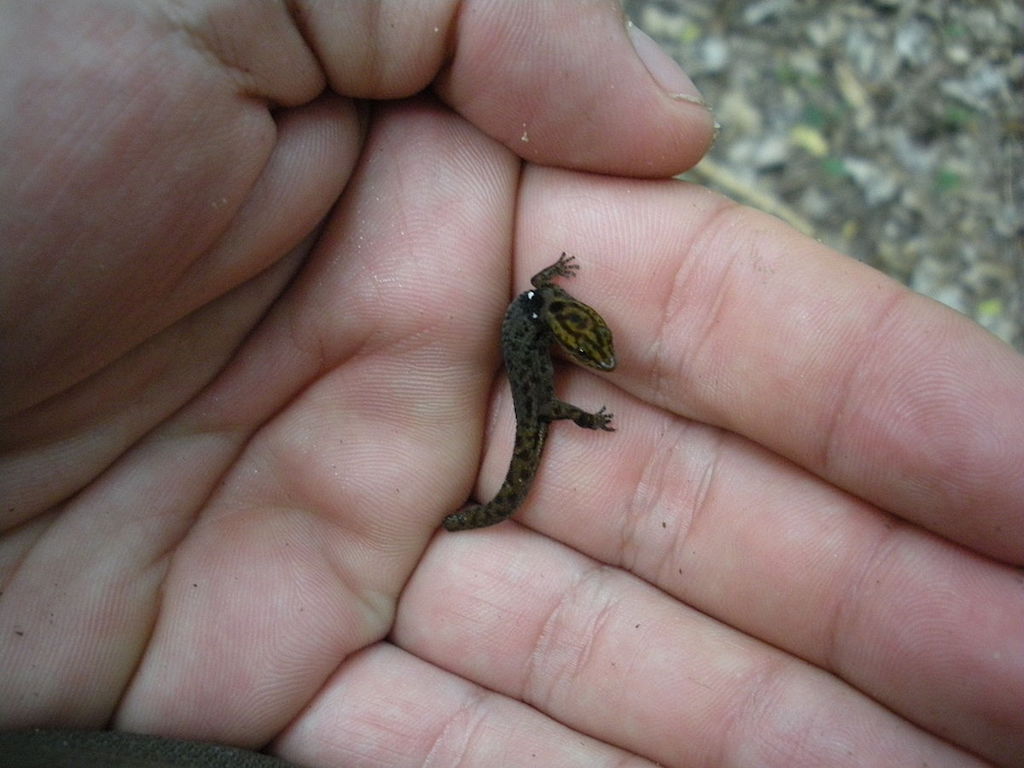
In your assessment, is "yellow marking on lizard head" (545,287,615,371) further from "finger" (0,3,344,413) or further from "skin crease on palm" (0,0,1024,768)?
"finger" (0,3,344,413)

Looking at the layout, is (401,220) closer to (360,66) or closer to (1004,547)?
(360,66)

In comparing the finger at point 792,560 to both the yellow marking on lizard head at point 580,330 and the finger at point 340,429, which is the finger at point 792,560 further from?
the finger at point 340,429

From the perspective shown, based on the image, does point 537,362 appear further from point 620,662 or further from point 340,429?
point 620,662

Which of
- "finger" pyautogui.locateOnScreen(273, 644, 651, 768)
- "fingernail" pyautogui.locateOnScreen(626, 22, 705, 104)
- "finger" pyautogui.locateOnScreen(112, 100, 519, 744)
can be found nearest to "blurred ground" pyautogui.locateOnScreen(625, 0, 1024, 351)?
"fingernail" pyautogui.locateOnScreen(626, 22, 705, 104)

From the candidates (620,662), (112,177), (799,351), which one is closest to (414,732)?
(620,662)

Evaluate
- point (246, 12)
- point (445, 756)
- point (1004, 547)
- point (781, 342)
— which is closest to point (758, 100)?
point (781, 342)
